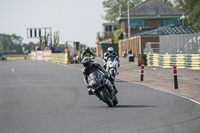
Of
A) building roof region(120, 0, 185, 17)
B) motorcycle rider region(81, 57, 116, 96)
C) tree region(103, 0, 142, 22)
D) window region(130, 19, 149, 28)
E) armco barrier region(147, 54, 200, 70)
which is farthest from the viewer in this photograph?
tree region(103, 0, 142, 22)

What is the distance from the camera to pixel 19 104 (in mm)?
14672

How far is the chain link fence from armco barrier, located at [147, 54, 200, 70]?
3.26 feet

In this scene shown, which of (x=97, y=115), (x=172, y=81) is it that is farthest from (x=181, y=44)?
(x=97, y=115)

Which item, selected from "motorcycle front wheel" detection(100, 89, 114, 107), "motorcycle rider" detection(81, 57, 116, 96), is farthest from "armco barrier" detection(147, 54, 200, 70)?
"motorcycle front wheel" detection(100, 89, 114, 107)

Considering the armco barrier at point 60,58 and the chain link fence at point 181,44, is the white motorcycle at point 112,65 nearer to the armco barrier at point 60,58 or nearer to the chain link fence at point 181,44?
the chain link fence at point 181,44

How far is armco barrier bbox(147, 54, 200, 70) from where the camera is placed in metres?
34.3

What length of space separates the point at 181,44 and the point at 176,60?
3177 mm

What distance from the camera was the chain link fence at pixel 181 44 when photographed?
36.4 m

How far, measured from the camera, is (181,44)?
1570 inches

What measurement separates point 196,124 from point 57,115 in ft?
11.2

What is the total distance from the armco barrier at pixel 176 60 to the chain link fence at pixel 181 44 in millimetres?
995

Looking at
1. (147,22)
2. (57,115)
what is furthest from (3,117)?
(147,22)

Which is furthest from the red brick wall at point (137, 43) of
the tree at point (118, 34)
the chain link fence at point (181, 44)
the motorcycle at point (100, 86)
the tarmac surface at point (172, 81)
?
the motorcycle at point (100, 86)

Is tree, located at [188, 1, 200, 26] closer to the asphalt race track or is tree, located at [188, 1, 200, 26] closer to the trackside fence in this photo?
the trackside fence
